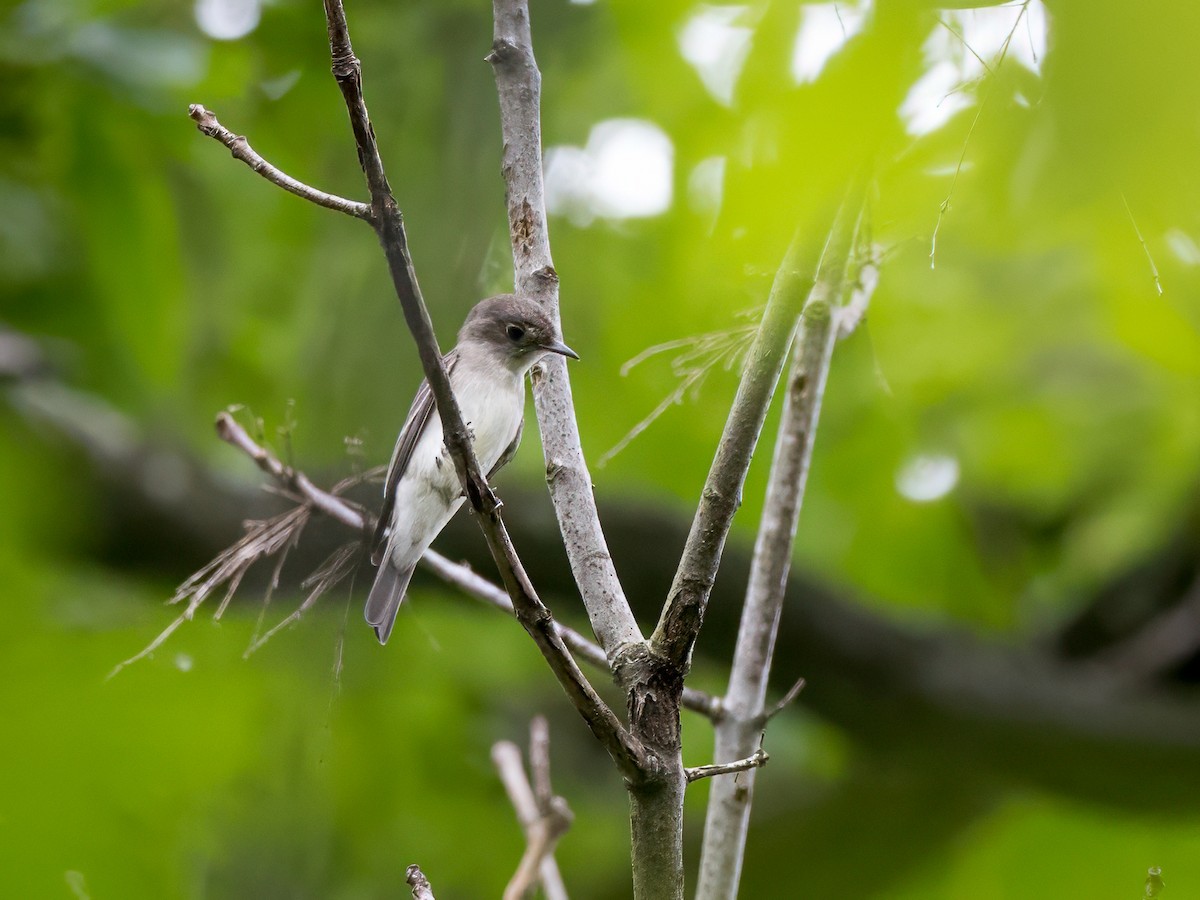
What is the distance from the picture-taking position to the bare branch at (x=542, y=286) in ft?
6.72

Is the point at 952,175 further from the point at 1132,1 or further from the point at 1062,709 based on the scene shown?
the point at 1062,709

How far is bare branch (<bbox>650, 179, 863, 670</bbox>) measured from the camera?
183 cm

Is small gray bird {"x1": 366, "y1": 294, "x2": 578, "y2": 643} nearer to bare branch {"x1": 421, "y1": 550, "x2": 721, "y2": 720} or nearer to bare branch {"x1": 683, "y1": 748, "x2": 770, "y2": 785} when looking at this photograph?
bare branch {"x1": 421, "y1": 550, "x2": 721, "y2": 720}

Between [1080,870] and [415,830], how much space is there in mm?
3262

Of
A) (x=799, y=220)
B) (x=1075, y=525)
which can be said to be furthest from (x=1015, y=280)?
(x=799, y=220)

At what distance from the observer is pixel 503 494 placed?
5.03 meters

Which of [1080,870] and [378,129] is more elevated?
[378,129]

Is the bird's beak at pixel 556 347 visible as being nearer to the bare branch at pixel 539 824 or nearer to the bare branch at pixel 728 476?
the bare branch at pixel 728 476

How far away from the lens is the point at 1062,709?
17.2 ft

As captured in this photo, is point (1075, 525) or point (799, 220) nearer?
point (799, 220)

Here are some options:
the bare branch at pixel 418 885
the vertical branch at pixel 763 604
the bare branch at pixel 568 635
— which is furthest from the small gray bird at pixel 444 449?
the bare branch at pixel 418 885

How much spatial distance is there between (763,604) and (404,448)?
1.27 metres

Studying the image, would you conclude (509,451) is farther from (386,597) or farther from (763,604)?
(763,604)

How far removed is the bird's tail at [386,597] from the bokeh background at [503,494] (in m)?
0.15
